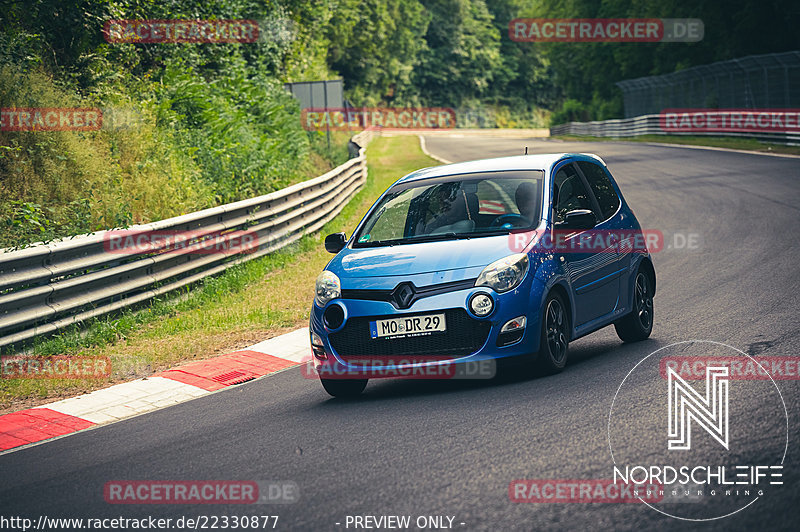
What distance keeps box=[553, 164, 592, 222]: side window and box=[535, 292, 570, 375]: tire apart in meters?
0.83

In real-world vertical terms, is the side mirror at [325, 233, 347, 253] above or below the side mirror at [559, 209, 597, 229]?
below

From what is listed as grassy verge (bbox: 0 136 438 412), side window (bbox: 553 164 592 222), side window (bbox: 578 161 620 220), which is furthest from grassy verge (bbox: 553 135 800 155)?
side window (bbox: 553 164 592 222)

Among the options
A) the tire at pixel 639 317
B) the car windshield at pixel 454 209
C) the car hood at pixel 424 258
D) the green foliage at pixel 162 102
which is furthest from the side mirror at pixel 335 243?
the green foliage at pixel 162 102

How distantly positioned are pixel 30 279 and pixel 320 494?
525 cm

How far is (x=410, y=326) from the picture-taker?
646cm

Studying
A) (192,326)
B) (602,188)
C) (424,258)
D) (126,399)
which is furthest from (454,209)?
(192,326)

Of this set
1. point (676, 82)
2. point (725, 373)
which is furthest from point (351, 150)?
point (725, 373)

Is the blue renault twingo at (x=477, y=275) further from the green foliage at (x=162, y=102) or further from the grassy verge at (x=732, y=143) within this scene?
the grassy verge at (x=732, y=143)

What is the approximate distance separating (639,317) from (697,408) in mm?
2817

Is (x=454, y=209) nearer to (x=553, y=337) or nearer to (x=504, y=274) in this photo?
(x=504, y=274)

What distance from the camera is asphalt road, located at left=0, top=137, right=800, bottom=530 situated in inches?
165

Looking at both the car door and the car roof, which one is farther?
the car roof

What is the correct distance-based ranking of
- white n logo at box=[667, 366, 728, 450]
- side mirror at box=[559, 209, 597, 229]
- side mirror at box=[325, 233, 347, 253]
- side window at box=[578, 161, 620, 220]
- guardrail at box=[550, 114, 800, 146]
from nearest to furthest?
white n logo at box=[667, 366, 728, 450] → side mirror at box=[559, 209, 597, 229] → side mirror at box=[325, 233, 347, 253] → side window at box=[578, 161, 620, 220] → guardrail at box=[550, 114, 800, 146]

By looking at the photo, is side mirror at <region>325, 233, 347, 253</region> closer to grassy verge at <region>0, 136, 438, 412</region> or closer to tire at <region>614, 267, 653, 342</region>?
grassy verge at <region>0, 136, 438, 412</region>
